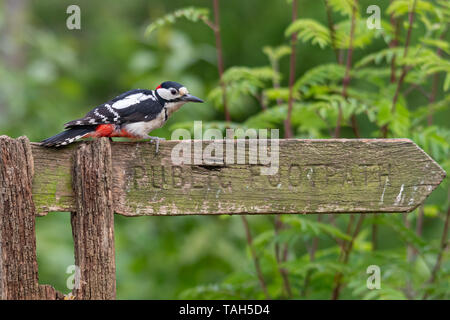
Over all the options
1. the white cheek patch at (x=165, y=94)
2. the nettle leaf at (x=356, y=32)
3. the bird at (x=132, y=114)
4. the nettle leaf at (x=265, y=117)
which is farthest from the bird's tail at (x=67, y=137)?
the nettle leaf at (x=356, y=32)

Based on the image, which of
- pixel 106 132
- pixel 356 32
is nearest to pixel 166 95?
pixel 106 132

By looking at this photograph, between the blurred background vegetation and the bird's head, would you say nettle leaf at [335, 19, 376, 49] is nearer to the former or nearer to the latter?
the blurred background vegetation

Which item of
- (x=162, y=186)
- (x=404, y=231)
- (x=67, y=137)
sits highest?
(x=67, y=137)

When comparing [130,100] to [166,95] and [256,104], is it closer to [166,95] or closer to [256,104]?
[166,95]

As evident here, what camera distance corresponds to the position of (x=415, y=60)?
2.63 metres

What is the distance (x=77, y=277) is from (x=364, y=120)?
427 cm

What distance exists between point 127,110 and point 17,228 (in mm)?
663

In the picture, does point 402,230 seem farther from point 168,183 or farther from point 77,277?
point 77,277

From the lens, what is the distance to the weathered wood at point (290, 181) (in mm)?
1964

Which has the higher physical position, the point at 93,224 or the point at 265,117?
the point at 265,117

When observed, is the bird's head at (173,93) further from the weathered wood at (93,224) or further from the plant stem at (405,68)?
the plant stem at (405,68)

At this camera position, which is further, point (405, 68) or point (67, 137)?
point (405, 68)

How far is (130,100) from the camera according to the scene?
88.1 inches
